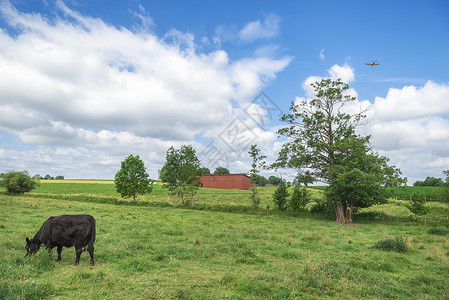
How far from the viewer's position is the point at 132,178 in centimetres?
4925

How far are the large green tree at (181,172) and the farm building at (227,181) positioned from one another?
34.4m

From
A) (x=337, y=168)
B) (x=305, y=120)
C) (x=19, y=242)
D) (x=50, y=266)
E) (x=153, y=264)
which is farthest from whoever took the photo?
(x=305, y=120)

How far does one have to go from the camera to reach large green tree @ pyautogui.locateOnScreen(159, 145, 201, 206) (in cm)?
4781

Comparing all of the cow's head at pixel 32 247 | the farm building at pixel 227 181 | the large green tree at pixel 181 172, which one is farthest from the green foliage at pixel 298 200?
the farm building at pixel 227 181

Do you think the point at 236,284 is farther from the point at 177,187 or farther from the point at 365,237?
the point at 177,187

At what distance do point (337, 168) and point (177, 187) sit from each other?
29.6 metres

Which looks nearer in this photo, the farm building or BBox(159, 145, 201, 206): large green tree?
BBox(159, 145, 201, 206): large green tree

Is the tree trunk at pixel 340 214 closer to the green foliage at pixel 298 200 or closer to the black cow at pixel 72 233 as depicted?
the green foliage at pixel 298 200

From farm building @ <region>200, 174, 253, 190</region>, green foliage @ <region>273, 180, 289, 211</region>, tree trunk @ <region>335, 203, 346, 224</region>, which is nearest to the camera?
tree trunk @ <region>335, 203, 346, 224</region>

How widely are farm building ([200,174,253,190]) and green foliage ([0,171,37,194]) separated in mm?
46313

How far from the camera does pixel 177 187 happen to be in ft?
158

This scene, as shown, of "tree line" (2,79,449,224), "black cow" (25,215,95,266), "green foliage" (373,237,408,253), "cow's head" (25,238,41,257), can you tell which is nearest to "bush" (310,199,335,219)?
"tree line" (2,79,449,224)

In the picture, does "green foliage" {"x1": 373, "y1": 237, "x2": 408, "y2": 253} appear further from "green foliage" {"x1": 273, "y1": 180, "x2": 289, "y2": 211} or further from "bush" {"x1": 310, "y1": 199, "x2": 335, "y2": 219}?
"green foliage" {"x1": 273, "y1": 180, "x2": 289, "y2": 211}

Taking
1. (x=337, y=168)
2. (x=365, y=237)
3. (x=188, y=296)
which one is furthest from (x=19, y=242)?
(x=337, y=168)
